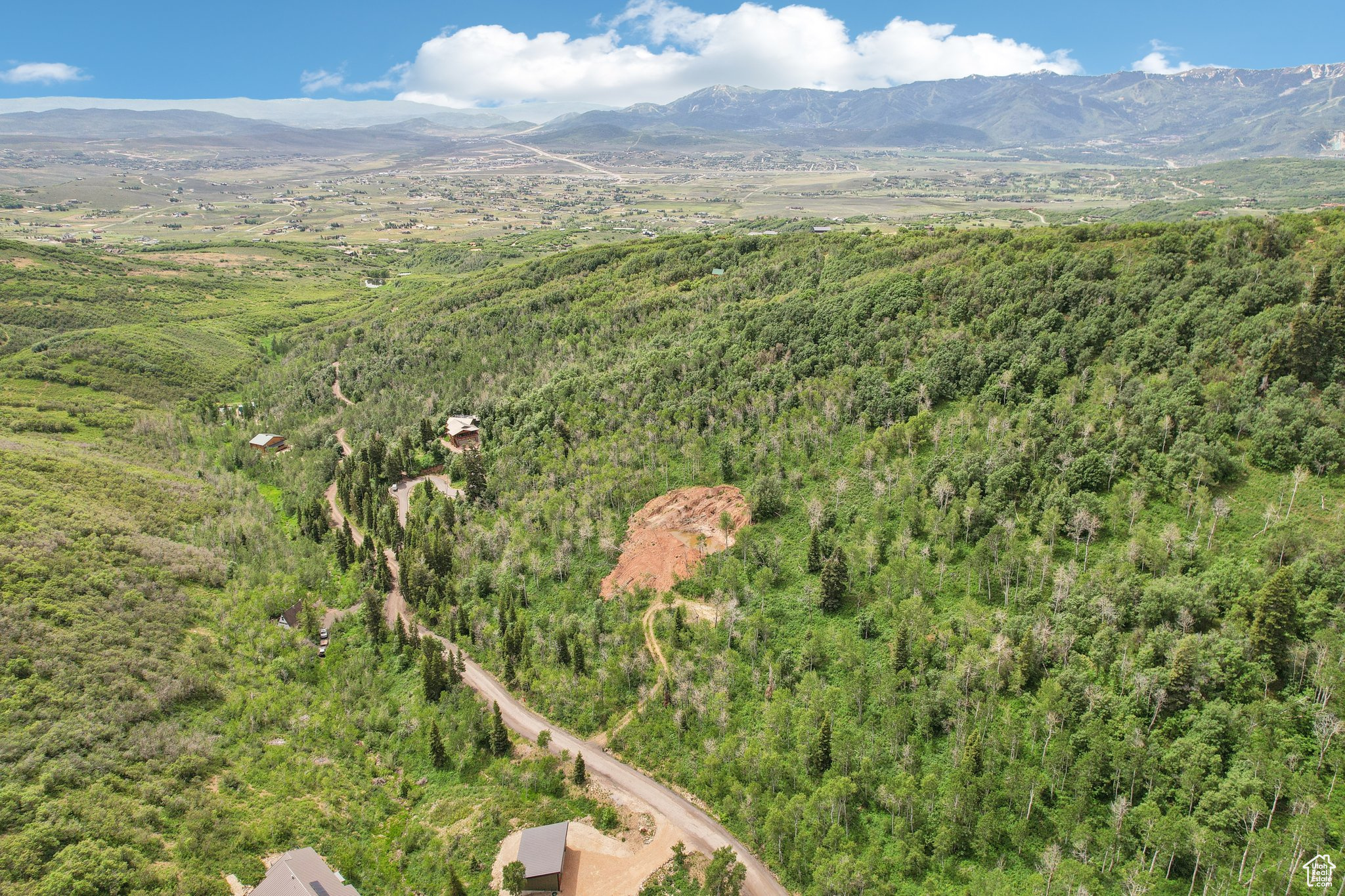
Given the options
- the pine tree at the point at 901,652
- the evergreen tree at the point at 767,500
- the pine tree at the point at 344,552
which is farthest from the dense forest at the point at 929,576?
the pine tree at the point at 344,552

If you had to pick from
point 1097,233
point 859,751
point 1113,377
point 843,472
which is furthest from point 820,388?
point 859,751

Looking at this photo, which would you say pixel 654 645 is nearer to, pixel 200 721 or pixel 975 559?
pixel 975 559

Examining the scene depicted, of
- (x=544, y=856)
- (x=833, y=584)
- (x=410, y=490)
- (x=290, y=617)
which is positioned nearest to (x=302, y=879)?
(x=544, y=856)

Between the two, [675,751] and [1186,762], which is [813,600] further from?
[1186,762]

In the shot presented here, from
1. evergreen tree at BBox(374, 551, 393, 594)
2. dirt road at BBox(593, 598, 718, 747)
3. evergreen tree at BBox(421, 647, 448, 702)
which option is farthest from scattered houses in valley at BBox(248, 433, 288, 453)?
dirt road at BBox(593, 598, 718, 747)

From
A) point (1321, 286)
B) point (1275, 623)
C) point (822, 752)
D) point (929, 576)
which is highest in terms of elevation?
point (1321, 286)

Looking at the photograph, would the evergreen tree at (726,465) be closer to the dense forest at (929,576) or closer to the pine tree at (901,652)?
the dense forest at (929,576)

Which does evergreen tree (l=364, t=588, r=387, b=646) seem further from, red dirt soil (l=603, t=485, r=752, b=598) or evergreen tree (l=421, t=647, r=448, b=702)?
red dirt soil (l=603, t=485, r=752, b=598)
